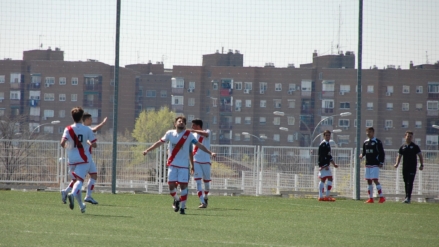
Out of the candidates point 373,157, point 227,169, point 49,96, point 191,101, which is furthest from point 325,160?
point 49,96

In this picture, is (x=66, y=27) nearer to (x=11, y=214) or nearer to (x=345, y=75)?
(x=11, y=214)

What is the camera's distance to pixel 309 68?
5250cm

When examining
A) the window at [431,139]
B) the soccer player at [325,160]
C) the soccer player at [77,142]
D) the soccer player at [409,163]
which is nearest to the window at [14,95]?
the window at [431,139]

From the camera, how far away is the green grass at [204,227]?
359 inches

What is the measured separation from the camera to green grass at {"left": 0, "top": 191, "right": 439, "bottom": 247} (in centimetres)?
912

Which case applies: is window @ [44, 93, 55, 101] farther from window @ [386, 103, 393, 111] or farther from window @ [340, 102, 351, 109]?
window @ [340, 102, 351, 109]

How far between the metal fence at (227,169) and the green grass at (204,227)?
797cm

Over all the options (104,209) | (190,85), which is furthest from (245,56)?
(190,85)

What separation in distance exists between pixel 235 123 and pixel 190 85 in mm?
7808

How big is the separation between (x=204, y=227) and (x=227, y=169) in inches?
512

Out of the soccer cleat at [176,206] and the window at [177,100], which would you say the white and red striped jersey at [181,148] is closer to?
the soccer cleat at [176,206]

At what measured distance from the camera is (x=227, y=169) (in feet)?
79.0

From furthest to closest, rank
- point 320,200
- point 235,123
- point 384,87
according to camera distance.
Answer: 1. point 235,123
2. point 384,87
3. point 320,200

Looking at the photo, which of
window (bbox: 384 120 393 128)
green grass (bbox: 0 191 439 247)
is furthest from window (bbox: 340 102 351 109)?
green grass (bbox: 0 191 439 247)
